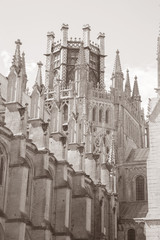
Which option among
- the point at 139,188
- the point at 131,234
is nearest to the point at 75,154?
the point at 131,234

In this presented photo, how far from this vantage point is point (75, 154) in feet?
129

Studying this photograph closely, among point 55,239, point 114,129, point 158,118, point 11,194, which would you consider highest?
point 114,129

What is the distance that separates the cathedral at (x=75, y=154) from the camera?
93.0ft

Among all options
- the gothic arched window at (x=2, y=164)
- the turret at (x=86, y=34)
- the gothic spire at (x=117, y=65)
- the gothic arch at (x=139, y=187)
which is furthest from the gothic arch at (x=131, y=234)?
the turret at (x=86, y=34)

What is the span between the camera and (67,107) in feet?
195

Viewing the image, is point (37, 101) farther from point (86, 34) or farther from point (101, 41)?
point (101, 41)

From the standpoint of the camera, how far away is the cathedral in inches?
1117

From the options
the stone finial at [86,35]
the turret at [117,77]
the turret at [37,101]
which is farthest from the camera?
the stone finial at [86,35]

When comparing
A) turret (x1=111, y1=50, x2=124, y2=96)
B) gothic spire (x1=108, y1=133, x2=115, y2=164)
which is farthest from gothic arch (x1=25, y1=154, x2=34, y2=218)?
turret (x1=111, y1=50, x2=124, y2=96)

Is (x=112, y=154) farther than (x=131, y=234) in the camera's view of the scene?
Yes

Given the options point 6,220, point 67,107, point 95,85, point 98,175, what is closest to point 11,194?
point 6,220

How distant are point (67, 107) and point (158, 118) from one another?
90.0 ft

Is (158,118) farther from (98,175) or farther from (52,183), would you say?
(98,175)

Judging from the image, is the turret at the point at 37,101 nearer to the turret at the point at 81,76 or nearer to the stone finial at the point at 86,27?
the turret at the point at 81,76
